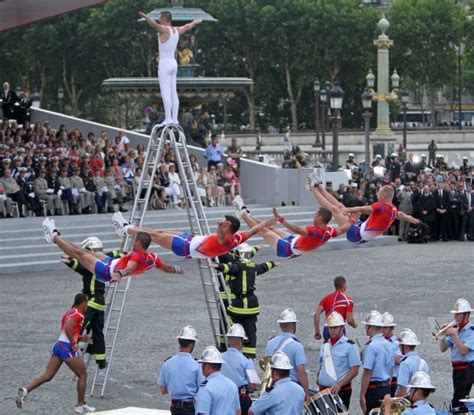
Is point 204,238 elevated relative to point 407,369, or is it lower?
elevated

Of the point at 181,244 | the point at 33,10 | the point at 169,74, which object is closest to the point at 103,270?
the point at 181,244

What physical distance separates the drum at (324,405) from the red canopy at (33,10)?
2257 cm

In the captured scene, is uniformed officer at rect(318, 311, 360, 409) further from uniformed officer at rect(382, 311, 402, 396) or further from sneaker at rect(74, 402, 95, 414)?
sneaker at rect(74, 402, 95, 414)

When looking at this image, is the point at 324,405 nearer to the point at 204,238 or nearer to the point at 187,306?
the point at 204,238

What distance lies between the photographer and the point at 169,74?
22.2m

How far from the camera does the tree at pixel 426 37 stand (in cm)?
10206

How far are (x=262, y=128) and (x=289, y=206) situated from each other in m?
61.9

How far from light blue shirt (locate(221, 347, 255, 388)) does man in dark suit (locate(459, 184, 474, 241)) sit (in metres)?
25.1

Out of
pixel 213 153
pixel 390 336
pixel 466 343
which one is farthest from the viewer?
pixel 213 153

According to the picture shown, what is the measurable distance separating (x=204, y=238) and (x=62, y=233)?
17177 millimetres

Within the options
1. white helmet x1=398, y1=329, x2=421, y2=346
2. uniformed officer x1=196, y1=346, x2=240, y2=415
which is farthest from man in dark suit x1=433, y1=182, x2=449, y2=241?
uniformed officer x1=196, y1=346, x2=240, y2=415

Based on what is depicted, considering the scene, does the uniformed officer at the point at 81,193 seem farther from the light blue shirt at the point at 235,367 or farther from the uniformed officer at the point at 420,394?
the uniformed officer at the point at 420,394

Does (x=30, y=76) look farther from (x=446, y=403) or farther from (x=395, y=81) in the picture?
(x=446, y=403)

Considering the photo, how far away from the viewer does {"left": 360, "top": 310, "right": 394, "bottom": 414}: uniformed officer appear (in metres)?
17.3
